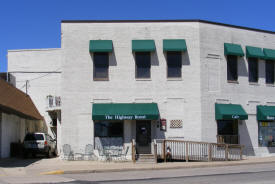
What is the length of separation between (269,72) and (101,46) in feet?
39.3

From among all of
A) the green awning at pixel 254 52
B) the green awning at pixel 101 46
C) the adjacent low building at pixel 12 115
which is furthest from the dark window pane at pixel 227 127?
the adjacent low building at pixel 12 115

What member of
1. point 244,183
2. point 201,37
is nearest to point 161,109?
point 201,37

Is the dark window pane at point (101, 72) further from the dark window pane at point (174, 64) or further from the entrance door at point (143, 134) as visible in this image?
the dark window pane at point (174, 64)

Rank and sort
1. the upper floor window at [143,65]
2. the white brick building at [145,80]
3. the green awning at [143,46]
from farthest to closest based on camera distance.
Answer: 1. the upper floor window at [143,65]
2. the white brick building at [145,80]
3. the green awning at [143,46]

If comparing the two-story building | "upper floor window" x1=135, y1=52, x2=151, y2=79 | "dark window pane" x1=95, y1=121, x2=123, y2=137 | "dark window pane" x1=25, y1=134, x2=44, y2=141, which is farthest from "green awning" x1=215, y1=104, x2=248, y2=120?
"dark window pane" x1=25, y1=134, x2=44, y2=141

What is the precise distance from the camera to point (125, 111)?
23.5 meters

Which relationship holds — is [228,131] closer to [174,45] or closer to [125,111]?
[174,45]

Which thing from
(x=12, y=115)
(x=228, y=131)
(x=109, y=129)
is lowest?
(x=228, y=131)

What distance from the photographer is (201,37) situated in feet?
81.6

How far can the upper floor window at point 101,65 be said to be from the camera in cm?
2456

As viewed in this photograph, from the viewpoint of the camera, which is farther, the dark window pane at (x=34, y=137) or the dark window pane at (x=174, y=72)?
the dark window pane at (x=34, y=137)

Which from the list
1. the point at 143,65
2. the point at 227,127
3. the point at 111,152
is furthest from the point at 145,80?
the point at 227,127

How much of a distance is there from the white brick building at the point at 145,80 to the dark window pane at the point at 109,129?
0.20 feet

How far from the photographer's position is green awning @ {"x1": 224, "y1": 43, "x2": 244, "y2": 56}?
2509 centimetres
